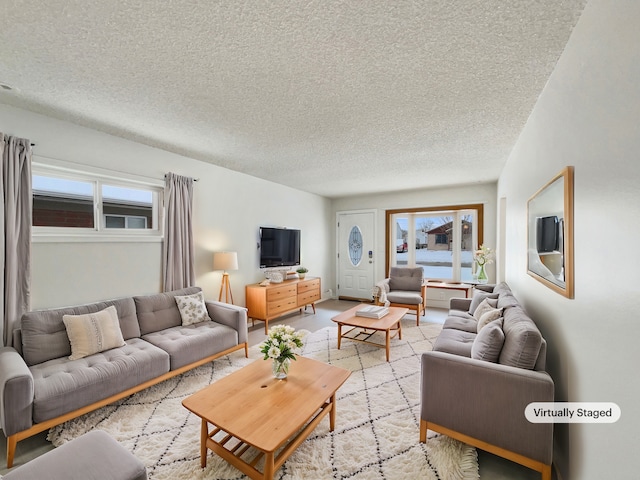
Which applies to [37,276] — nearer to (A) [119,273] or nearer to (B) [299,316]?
(A) [119,273]

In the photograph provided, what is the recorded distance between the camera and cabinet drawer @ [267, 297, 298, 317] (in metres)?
4.31

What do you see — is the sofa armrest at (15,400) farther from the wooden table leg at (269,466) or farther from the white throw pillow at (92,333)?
the wooden table leg at (269,466)

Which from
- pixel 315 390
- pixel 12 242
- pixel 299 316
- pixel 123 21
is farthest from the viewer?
pixel 299 316

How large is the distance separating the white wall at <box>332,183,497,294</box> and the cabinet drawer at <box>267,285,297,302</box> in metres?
2.39

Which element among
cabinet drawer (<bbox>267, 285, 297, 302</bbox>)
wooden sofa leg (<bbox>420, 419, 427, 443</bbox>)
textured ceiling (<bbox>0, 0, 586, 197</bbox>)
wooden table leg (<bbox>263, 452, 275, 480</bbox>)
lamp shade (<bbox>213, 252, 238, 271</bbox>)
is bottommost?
wooden sofa leg (<bbox>420, 419, 427, 443</bbox>)

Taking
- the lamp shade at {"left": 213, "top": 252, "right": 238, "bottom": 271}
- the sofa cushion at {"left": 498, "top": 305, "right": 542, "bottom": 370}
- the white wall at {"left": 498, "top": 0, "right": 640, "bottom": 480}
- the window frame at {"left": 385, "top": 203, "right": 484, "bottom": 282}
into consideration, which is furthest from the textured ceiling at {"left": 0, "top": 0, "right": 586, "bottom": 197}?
the window frame at {"left": 385, "top": 203, "right": 484, "bottom": 282}

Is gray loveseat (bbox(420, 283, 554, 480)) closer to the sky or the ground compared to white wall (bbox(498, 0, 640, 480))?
closer to the ground

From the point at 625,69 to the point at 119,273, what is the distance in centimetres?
401

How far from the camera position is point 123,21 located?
1432 mm

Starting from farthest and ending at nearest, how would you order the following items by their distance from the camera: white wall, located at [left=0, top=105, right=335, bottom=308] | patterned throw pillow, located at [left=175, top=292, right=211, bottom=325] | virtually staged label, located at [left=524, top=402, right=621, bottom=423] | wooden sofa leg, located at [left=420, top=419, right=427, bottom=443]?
patterned throw pillow, located at [left=175, top=292, right=211, bottom=325]
white wall, located at [left=0, top=105, right=335, bottom=308]
wooden sofa leg, located at [left=420, top=419, right=427, bottom=443]
virtually staged label, located at [left=524, top=402, right=621, bottom=423]

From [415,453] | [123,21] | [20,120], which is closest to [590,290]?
[415,453]


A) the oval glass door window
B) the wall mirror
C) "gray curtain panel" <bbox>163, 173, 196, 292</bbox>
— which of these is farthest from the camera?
the oval glass door window

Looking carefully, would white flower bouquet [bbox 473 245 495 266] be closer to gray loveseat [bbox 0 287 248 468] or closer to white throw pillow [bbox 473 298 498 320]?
white throw pillow [bbox 473 298 498 320]

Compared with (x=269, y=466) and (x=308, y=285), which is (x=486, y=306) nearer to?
(x=269, y=466)
